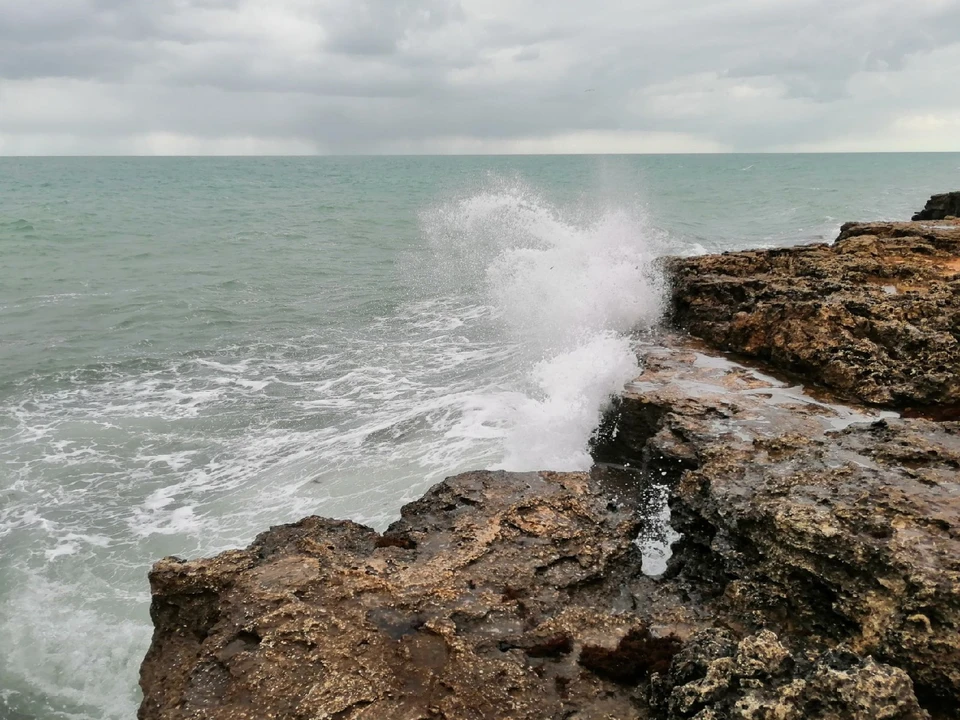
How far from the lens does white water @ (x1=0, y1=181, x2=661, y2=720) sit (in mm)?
5562

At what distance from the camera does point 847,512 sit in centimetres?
380

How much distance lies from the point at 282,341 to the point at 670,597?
10192 mm

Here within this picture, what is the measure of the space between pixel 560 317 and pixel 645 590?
7730 millimetres

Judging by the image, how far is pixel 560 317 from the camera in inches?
457

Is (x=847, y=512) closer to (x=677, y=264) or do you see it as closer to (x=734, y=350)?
(x=734, y=350)

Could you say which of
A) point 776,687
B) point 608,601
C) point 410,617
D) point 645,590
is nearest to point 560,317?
point 645,590

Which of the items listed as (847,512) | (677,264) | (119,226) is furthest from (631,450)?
(119,226)

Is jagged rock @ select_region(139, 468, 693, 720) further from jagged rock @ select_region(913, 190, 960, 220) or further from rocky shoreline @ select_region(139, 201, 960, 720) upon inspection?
jagged rock @ select_region(913, 190, 960, 220)

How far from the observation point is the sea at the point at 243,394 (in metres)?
5.99

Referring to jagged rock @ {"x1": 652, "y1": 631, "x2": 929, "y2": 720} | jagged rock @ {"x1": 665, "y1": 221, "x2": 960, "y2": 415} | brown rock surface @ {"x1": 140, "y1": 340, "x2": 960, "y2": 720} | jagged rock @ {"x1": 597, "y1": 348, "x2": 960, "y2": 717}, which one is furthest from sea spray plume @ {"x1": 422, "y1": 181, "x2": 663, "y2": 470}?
jagged rock @ {"x1": 652, "y1": 631, "x2": 929, "y2": 720}

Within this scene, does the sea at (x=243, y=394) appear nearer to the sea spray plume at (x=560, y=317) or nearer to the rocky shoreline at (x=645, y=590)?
the sea spray plume at (x=560, y=317)

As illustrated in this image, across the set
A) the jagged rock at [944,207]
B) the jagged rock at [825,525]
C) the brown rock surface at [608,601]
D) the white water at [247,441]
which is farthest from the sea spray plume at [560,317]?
the jagged rock at [944,207]

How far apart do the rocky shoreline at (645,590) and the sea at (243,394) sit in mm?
1699

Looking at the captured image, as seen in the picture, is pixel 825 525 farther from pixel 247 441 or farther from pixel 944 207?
pixel 944 207
